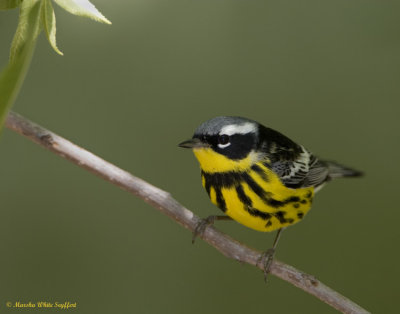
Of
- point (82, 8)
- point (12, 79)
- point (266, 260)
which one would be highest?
point (82, 8)

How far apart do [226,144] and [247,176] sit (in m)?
0.14

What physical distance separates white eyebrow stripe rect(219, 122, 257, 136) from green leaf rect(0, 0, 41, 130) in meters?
0.84

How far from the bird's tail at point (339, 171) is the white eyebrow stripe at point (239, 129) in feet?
1.74

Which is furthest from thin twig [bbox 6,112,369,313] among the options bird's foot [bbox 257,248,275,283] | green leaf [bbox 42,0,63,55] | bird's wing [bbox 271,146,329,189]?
green leaf [bbox 42,0,63,55]

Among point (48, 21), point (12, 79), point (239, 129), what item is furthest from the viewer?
point (239, 129)

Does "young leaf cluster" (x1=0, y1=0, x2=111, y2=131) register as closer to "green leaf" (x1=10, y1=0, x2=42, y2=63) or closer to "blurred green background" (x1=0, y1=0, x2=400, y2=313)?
"green leaf" (x1=10, y1=0, x2=42, y2=63)

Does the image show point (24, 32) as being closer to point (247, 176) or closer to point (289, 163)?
point (247, 176)

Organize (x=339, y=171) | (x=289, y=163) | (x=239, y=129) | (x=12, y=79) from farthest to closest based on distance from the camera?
(x=339, y=171) → (x=289, y=163) → (x=239, y=129) → (x=12, y=79)

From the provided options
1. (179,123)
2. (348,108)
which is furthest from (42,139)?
(348,108)

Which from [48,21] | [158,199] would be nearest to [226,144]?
[158,199]

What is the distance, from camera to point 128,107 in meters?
2.84

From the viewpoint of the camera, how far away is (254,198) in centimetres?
153

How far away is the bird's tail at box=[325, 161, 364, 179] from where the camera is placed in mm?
1982

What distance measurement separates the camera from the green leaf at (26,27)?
61 centimetres
